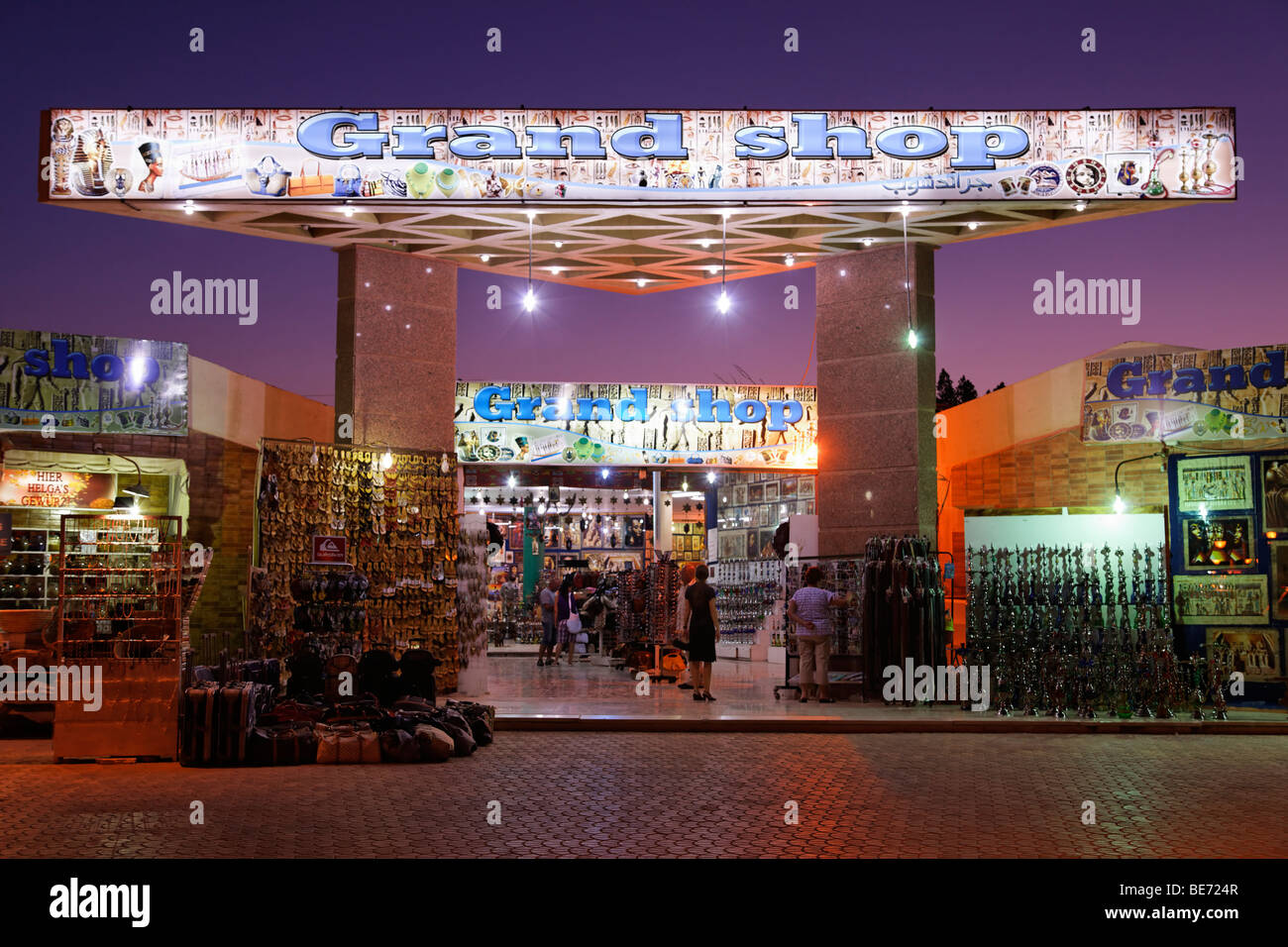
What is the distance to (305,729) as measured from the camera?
10891 mm

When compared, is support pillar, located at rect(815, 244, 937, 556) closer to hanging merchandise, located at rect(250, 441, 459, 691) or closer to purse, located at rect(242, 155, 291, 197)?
hanging merchandise, located at rect(250, 441, 459, 691)

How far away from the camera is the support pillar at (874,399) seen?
56.7 ft

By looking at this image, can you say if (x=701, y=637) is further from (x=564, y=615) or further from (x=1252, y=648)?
(x=564, y=615)

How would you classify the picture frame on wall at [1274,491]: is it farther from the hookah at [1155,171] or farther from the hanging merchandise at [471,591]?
the hanging merchandise at [471,591]

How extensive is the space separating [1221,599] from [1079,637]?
74.8 inches

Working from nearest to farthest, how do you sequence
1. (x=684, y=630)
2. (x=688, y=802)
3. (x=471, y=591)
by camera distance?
(x=688, y=802), (x=471, y=591), (x=684, y=630)

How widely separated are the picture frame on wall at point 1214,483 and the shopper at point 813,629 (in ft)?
14.9

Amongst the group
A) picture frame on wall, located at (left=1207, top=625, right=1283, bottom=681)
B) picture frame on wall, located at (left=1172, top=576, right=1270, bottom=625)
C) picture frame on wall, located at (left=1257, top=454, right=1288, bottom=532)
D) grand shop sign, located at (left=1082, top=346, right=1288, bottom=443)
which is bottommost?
picture frame on wall, located at (left=1207, top=625, right=1283, bottom=681)

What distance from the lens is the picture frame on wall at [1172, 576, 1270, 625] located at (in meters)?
14.4

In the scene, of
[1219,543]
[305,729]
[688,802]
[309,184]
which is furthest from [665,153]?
[688,802]

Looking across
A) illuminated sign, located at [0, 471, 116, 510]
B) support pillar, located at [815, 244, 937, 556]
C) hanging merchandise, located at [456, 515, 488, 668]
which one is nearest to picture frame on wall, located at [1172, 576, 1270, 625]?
support pillar, located at [815, 244, 937, 556]

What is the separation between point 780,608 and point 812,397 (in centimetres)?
383

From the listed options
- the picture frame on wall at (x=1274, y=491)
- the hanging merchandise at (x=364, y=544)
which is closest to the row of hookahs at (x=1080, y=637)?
the picture frame on wall at (x=1274, y=491)

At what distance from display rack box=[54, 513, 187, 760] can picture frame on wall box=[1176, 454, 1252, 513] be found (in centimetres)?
1169
